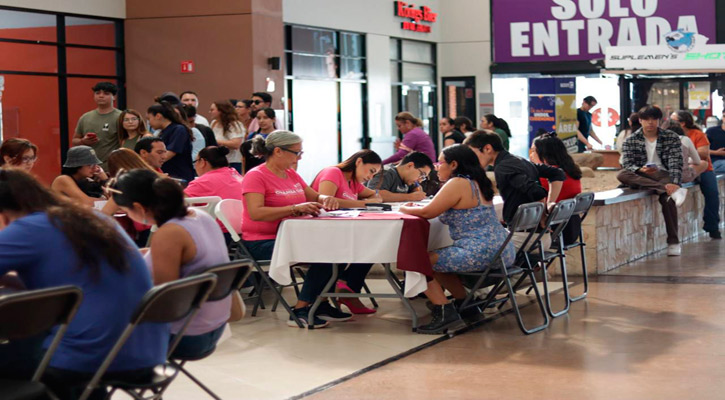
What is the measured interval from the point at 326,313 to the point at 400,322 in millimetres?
514

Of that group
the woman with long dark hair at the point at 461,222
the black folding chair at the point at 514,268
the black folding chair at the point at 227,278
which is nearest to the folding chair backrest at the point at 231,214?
the woman with long dark hair at the point at 461,222

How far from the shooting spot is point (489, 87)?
22328mm

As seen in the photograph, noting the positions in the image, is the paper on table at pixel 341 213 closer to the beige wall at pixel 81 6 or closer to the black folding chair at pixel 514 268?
the black folding chair at pixel 514 268

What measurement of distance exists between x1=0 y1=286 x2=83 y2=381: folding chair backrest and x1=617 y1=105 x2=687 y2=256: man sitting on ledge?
8.31m

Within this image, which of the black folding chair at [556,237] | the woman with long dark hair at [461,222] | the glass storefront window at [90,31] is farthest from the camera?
the glass storefront window at [90,31]

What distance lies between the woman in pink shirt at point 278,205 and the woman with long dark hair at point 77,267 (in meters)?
3.08

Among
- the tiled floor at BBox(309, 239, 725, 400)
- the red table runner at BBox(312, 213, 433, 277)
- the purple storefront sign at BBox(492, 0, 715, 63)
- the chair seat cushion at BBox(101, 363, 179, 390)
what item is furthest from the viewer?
the purple storefront sign at BBox(492, 0, 715, 63)

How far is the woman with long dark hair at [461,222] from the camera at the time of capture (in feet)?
21.0

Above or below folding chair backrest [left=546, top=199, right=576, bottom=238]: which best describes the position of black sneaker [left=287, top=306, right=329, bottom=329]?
below

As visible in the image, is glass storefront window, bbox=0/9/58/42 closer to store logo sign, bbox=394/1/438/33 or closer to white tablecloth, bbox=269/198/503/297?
white tablecloth, bbox=269/198/503/297

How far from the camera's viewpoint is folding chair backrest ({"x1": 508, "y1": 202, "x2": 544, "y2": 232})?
630cm

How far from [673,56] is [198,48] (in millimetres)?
6980

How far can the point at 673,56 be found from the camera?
1460cm

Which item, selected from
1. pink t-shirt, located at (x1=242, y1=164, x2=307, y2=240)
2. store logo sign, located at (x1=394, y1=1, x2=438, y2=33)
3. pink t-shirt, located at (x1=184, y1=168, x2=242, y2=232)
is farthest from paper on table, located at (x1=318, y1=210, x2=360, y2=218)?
store logo sign, located at (x1=394, y1=1, x2=438, y2=33)
